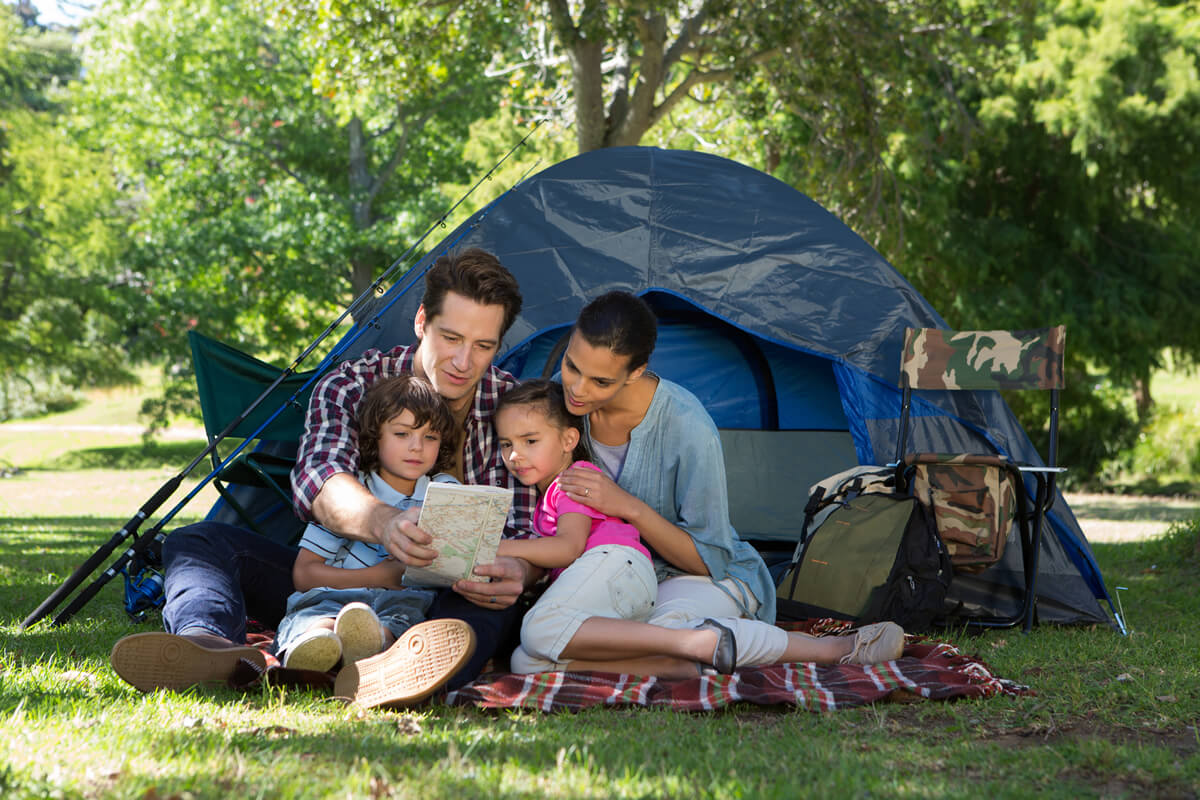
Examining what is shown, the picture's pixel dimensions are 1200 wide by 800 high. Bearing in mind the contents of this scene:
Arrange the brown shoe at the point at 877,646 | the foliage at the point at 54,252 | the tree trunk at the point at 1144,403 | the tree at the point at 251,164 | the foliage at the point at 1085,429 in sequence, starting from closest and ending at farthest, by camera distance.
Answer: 1. the brown shoe at the point at 877,646
2. the foliage at the point at 1085,429
3. the tree trunk at the point at 1144,403
4. the tree at the point at 251,164
5. the foliage at the point at 54,252

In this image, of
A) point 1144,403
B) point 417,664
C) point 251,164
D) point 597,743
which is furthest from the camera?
point 251,164

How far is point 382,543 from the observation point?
2.54 metres

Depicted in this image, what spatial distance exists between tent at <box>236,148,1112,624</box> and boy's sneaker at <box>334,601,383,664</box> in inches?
58.8

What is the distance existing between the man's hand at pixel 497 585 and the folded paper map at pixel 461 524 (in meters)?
0.03

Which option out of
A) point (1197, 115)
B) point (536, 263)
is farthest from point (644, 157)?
point (1197, 115)

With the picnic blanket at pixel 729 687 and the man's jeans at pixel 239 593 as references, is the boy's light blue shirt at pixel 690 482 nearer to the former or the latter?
the picnic blanket at pixel 729 687

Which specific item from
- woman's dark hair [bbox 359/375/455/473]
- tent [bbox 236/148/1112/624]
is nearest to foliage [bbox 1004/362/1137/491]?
tent [bbox 236/148/1112/624]

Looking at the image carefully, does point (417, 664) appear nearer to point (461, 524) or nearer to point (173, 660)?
point (461, 524)

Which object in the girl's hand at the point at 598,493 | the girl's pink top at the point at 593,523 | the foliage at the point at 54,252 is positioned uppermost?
the foliage at the point at 54,252

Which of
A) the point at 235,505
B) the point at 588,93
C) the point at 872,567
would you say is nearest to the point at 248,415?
the point at 235,505

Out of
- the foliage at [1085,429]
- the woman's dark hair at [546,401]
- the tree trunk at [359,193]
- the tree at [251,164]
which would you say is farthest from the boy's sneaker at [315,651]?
the tree trunk at [359,193]

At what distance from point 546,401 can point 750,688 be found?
94 centimetres

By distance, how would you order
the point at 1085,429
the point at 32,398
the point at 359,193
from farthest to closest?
1. the point at 32,398
2. the point at 359,193
3. the point at 1085,429

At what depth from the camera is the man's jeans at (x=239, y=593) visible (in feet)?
8.19
